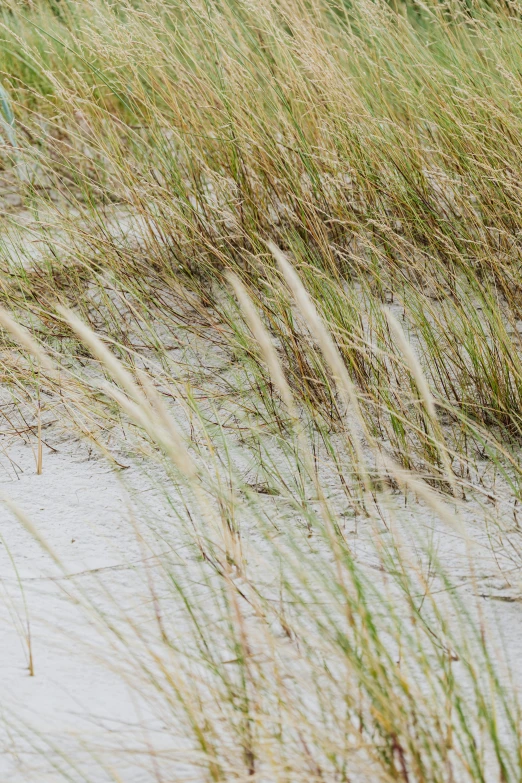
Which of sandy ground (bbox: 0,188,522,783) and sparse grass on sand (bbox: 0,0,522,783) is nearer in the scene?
sandy ground (bbox: 0,188,522,783)

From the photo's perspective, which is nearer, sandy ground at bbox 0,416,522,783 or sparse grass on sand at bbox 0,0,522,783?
sandy ground at bbox 0,416,522,783

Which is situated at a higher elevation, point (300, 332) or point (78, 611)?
point (300, 332)

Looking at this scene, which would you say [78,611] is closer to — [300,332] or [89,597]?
[89,597]

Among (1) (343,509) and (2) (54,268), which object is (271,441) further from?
(2) (54,268)

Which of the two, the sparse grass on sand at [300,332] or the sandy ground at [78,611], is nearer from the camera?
the sandy ground at [78,611]

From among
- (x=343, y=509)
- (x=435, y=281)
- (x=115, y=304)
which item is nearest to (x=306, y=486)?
(x=343, y=509)

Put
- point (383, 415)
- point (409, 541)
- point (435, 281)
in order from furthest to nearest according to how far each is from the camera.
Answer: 1. point (435, 281)
2. point (383, 415)
3. point (409, 541)

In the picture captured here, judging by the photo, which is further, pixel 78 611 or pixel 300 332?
pixel 300 332

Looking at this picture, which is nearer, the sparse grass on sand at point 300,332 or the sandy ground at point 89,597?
the sandy ground at point 89,597

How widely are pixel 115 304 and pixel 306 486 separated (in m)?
1.02

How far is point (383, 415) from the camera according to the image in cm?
197

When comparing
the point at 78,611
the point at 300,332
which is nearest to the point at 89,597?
the point at 78,611

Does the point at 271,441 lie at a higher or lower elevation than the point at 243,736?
higher

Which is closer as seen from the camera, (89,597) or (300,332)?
(89,597)
